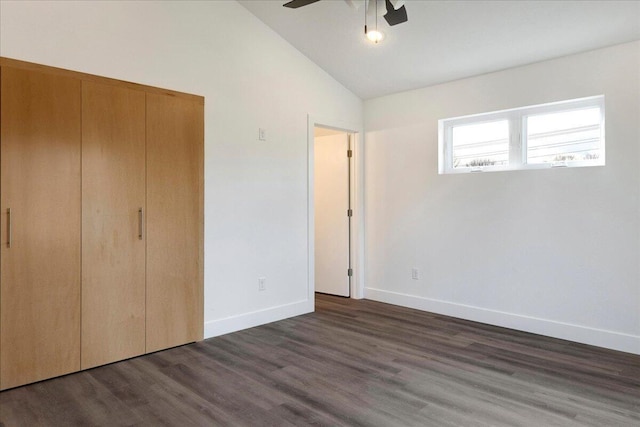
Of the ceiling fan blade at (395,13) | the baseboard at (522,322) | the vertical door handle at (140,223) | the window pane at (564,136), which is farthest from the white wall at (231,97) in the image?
the window pane at (564,136)

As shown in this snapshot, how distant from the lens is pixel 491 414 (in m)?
2.14

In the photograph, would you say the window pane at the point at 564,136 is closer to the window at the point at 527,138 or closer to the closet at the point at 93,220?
the window at the point at 527,138

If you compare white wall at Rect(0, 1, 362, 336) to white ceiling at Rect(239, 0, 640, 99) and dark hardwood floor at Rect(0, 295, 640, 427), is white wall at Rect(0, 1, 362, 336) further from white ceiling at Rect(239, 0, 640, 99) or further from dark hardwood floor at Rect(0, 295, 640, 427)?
dark hardwood floor at Rect(0, 295, 640, 427)

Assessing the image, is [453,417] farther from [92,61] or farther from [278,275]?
[92,61]

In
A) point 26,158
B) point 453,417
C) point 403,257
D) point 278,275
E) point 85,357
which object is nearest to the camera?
point 453,417

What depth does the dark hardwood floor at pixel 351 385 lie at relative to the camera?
2123 mm

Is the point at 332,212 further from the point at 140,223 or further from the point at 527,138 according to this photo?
the point at 140,223

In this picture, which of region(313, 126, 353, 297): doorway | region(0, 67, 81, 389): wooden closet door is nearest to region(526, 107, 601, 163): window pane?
region(313, 126, 353, 297): doorway

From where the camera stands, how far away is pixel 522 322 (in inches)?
143

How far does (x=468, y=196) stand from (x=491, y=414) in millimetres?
2311

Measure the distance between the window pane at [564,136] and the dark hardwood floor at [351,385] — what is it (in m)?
1.63

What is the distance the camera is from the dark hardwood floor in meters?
2.12

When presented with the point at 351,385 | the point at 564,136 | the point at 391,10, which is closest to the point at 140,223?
the point at 351,385

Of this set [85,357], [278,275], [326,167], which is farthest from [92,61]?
[326,167]
